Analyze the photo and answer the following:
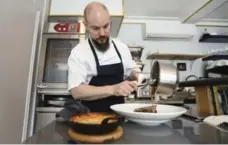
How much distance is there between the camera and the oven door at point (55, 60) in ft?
5.14

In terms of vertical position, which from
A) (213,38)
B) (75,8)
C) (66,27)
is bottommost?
(66,27)

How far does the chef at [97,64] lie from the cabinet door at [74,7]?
91 centimetres

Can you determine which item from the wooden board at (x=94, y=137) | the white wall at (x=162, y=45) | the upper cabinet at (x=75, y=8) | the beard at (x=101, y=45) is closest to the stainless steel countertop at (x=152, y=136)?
the wooden board at (x=94, y=137)

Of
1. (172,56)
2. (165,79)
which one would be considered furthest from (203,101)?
(172,56)

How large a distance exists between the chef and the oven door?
0.71 meters

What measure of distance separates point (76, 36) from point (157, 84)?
1.21 metres

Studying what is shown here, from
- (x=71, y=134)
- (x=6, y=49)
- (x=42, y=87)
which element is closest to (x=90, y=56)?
(x=6, y=49)

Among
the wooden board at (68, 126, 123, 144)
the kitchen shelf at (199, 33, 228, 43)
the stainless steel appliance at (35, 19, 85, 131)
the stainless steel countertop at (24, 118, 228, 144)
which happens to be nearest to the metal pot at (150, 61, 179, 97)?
the stainless steel countertop at (24, 118, 228, 144)

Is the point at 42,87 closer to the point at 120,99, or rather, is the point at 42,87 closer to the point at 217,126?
the point at 120,99

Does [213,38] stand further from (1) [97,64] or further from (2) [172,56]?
(1) [97,64]

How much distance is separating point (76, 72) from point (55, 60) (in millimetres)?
879

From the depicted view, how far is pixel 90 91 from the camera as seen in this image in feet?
2.56

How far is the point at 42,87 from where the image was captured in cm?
152

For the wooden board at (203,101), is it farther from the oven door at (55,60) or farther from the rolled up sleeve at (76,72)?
the oven door at (55,60)
